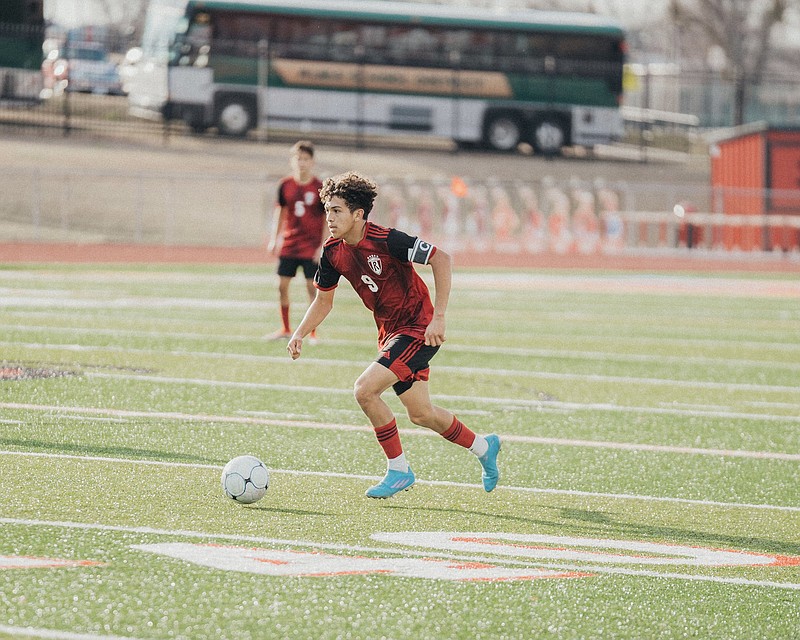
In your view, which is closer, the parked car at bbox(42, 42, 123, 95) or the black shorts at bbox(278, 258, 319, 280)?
the black shorts at bbox(278, 258, 319, 280)

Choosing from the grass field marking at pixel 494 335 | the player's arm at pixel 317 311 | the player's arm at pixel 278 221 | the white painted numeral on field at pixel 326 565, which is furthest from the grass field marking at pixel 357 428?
the grass field marking at pixel 494 335

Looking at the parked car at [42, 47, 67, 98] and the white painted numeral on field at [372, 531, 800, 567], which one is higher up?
the parked car at [42, 47, 67, 98]

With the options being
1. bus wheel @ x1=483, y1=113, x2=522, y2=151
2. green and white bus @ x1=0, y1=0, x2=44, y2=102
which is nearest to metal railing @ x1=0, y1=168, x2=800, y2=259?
green and white bus @ x1=0, y1=0, x2=44, y2=102

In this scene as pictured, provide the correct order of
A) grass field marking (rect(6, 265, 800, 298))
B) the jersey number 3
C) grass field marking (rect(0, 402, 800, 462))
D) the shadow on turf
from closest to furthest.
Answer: the shadow on turf < the jersey number 3 < grass field marking (rect(0, 402, 800, 462)) < grass field marking (rect(6, 265, 800, 298))

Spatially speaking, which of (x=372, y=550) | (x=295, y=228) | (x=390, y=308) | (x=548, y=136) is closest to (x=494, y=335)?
(x=295, y=228)

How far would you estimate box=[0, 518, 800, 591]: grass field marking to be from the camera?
5.62 meters

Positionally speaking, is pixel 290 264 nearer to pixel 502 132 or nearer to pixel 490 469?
pixel 490 469

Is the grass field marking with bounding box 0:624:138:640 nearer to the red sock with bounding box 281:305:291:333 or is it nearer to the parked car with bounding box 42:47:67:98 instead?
the red sock with bounding box 281:305:291:333

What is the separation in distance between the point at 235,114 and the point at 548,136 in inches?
346

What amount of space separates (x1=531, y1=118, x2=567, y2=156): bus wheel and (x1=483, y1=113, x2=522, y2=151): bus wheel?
1.73 ft

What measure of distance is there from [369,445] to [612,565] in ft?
9.92

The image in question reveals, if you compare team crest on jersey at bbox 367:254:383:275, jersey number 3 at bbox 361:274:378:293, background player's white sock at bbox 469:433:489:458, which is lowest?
background player's white sock at bbox 469:433:489:458

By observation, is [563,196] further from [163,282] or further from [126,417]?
[126,417]

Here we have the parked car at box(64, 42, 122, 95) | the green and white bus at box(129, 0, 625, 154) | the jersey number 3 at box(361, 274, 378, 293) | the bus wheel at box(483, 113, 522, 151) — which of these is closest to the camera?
the jersey number 3 at box(361, 274, 378, 293)
